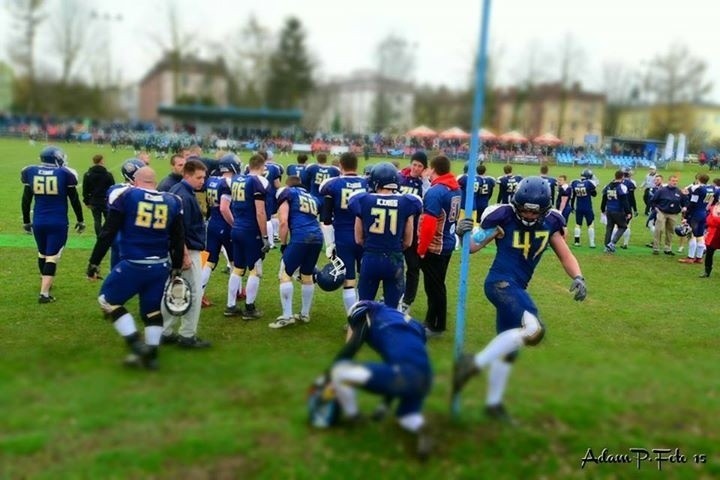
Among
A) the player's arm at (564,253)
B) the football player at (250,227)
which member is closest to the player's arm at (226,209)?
the football player at (250,227)

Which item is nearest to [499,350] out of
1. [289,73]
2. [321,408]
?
[321,408]

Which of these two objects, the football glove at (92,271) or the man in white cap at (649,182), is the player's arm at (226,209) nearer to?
the football glove at (92,271)

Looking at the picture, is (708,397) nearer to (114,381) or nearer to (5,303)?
(114,381)

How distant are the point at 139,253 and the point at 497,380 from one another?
4026 mm

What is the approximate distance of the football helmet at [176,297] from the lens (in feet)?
22.8

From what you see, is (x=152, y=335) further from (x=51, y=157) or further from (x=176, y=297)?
(x=51, y=157)

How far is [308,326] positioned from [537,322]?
153 inches

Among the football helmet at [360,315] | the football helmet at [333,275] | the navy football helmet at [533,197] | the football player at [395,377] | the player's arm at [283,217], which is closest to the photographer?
the football player at [395,377]

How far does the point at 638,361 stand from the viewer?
5.89m

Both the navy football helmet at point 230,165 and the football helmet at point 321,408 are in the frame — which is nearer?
the football helmet at point 321,408

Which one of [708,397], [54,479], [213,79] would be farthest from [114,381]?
[213,79]

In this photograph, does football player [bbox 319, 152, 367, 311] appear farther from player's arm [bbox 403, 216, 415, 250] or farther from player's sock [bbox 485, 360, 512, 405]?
player's sock [bbox 485, 360, 512, 405]

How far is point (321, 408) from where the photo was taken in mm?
4746

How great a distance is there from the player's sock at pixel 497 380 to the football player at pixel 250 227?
4937 millimetres
